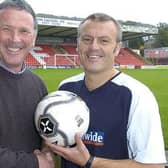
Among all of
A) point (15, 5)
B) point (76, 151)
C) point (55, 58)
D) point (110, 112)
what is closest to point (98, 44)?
point (110, 112)

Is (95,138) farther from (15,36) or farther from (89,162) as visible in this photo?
(15,36)

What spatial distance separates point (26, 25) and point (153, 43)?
83.1 meters

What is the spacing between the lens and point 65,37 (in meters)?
48.6

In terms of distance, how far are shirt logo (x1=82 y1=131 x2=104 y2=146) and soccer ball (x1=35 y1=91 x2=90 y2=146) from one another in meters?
0.15

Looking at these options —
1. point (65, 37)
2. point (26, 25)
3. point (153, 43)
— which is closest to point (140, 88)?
point (26, 25)

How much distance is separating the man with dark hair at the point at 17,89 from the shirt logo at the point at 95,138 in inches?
10.3

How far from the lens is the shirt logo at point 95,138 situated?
90.9 inches

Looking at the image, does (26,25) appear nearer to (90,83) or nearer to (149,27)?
(90,83)

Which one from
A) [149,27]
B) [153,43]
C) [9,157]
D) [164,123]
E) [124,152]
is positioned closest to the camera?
[9,157]

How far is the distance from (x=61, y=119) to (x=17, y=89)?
0.35 metres

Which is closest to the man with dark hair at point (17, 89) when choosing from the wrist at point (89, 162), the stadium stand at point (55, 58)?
the wrist at point (89, 162)

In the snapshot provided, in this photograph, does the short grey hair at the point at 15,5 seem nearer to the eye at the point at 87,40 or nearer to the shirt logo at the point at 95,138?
the eye at the point at 87,40

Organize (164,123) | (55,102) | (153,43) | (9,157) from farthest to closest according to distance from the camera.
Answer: (153,43) < (164,123) < (55,102) < (9,157)

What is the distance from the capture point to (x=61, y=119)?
83.1 inches
